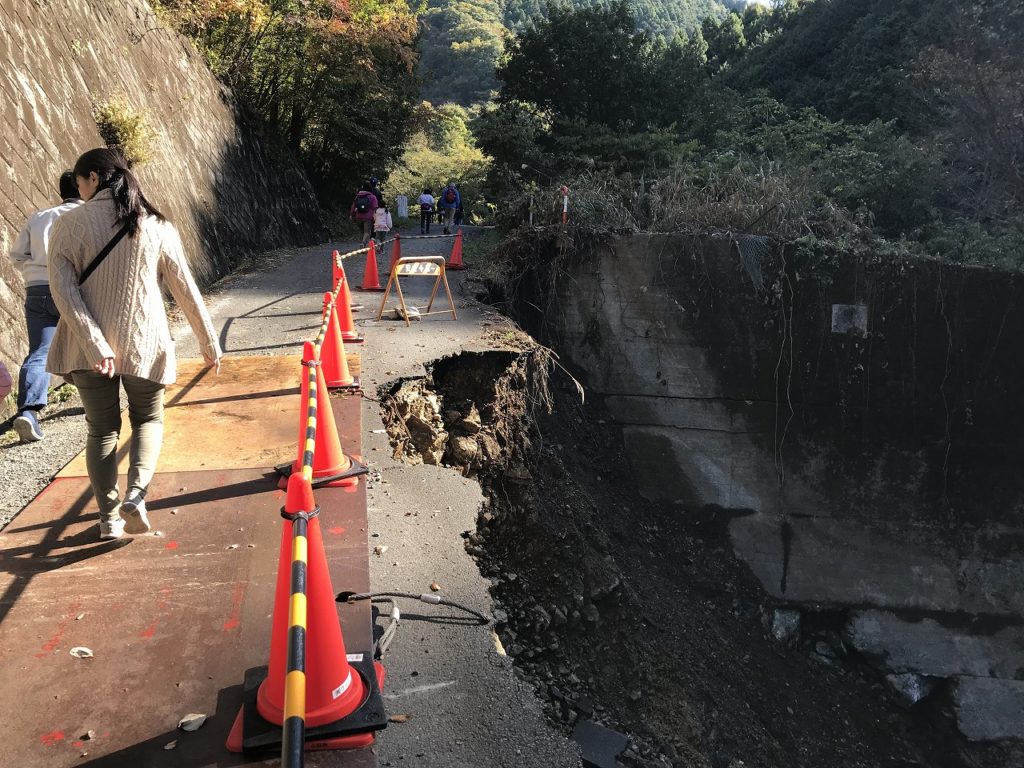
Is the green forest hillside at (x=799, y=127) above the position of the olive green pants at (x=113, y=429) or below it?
above

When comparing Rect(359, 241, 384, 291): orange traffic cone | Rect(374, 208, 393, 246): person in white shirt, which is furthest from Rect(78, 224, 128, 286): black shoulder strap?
Rect(374, 208, 393, 246): person in white shirt

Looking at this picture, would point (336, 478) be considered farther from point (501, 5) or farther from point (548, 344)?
point (501, 5)

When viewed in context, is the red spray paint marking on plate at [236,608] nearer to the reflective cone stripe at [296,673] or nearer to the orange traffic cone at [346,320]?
the reflective cone stripe at [296,673]

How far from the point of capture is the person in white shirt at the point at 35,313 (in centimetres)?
496

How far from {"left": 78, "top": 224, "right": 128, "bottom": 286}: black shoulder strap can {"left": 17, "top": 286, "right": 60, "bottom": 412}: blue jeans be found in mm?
2189

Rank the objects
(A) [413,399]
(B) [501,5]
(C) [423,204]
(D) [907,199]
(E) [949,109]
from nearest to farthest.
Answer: (A) [413,399] → (D) [907,199] → (E) [949,109] → (C) [423,204] → (B) [501,5]

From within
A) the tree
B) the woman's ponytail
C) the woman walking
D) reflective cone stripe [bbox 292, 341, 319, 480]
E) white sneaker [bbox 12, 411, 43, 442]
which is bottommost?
white sneaker [bbox 12, 411, 43, 442]

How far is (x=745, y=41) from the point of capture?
92.0 ft

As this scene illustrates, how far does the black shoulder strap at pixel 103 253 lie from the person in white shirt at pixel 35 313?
6.62ft

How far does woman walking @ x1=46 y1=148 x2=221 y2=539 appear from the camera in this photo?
326cm

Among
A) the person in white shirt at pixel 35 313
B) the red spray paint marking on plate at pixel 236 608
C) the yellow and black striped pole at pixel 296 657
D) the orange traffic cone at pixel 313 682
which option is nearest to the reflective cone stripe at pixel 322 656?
the orange traffic cone at pixel 313 682

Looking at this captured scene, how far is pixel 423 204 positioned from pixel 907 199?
1229cm

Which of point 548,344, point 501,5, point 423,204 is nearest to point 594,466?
point 548,344

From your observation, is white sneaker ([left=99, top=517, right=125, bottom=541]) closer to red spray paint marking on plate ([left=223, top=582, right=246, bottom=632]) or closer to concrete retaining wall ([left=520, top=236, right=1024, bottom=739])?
red spray paint marking on plate ([left=223, top=582, right=246, bottom=632])
